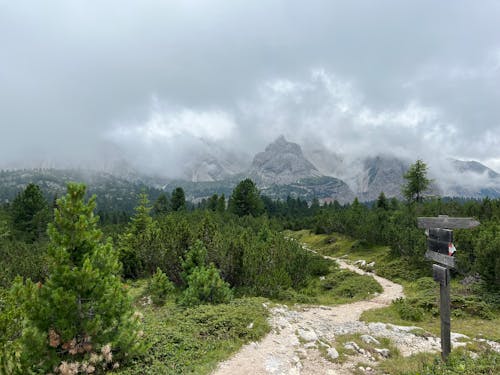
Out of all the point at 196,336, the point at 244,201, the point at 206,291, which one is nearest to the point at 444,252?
the point at 196,336

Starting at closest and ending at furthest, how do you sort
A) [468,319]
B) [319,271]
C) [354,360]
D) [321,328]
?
[354,360] → [321,328] → [468,319] → [319,271]

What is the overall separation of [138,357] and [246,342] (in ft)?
12.3

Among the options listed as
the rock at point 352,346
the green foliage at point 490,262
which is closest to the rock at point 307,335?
the rock at point 352,346

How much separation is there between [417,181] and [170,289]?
61328 mm

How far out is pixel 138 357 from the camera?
9039mm

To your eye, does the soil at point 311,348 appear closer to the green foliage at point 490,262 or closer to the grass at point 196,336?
the grass at point 196,336

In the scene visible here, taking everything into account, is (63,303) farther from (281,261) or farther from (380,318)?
(281,261)

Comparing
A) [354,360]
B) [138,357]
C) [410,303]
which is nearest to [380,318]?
[410,303]

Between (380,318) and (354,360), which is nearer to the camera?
(354,360)

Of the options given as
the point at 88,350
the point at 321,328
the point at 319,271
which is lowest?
the point at 319,271

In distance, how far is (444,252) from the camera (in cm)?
830

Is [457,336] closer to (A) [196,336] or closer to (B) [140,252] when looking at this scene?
(A) [196,336]

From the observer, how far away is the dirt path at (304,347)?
9102 millimetres

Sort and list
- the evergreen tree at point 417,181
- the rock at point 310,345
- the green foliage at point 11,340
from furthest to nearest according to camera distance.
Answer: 1. the evergreen tree at point 417,181
2. the rock at point 310,345
3. the green foliage at point 11,340
